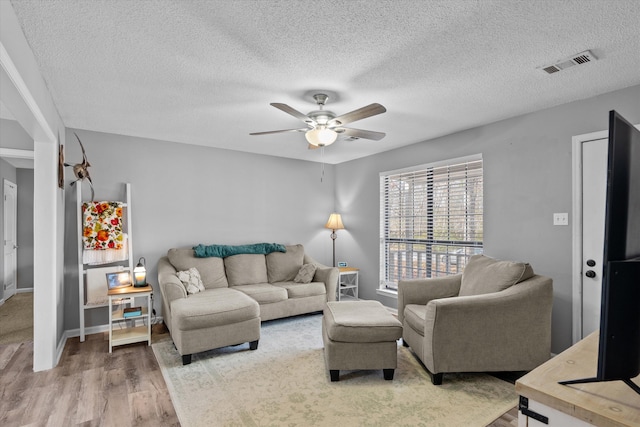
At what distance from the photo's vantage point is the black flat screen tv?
0.76 m

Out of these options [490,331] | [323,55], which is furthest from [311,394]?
[323,55]

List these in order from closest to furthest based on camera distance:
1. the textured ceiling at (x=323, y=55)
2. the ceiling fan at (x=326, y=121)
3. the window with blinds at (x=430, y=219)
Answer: the textured ceiling at (x=323, y=55)
the ceiling fan at (x=326, y=121)
the window with blinds at (x=430, y=219)

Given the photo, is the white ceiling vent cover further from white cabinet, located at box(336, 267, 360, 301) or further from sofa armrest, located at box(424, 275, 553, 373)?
white cabinet, located at box(336, 267, 360, 301)

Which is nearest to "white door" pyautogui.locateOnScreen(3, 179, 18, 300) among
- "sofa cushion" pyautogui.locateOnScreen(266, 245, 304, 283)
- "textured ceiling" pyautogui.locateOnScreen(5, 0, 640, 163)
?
"textured ceiling" pyautogui.locateOnScreen(5, 0, 640, 163)

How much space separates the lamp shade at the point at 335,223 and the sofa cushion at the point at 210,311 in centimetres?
234

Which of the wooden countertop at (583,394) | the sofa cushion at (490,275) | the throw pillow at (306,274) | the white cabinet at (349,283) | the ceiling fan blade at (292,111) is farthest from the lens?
the white cabinet at (349,283)

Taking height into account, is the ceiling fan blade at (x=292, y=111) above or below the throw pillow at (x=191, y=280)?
above

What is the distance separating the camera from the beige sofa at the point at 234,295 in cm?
307

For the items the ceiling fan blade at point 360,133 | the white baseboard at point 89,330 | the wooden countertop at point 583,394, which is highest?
the ceiling fan blade at point 360,133

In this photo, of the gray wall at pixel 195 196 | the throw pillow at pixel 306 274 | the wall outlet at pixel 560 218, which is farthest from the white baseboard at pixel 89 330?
the wall outlet at pixel 560 218

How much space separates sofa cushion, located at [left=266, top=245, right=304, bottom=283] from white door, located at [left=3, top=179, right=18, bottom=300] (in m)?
4.38

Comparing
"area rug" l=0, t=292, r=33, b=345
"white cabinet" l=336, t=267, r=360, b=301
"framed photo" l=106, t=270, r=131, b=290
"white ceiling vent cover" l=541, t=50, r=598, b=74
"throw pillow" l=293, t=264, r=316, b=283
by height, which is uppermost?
"white ceiling vent cover" l=541, t=50, r=598, b=74

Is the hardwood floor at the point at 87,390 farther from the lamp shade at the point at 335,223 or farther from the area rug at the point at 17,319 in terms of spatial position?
the lamp shade at the point at 335,223

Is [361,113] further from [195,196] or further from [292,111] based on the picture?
[195,196]
